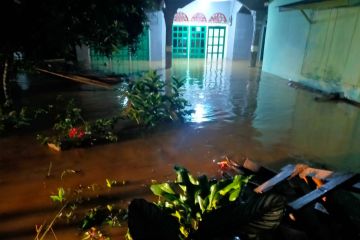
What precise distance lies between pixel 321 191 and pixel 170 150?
8.70 ft

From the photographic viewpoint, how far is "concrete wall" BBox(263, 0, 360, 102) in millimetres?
8711

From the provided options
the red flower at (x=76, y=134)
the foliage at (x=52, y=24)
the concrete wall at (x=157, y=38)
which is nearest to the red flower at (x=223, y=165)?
the red flower at (x=76, y=134)

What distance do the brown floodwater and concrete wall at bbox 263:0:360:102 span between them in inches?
51.3

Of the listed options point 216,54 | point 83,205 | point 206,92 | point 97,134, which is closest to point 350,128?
point 206,92

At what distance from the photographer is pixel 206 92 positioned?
9586 millimetres

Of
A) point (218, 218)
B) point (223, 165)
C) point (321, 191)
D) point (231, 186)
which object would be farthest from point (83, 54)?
point (218, 218)

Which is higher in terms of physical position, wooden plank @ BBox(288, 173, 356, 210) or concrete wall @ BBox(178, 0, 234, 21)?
concrete wall @ BBox(178, 0, 234, 21)

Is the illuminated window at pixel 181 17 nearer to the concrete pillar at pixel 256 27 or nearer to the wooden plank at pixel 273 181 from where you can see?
the concrete pillar at pixel 256 27

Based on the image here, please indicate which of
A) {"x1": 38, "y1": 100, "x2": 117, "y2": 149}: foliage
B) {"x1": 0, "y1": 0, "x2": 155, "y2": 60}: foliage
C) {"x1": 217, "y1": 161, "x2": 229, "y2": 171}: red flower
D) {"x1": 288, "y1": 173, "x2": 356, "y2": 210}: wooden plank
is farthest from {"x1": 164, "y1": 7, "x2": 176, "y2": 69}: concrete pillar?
{"x1": 288, "y1": 173, "x2": 356, "y2": 210}: wooden plank

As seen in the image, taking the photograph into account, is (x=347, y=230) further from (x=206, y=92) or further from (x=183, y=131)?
(x=206, y=92)

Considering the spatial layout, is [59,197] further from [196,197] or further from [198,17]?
[198,17]

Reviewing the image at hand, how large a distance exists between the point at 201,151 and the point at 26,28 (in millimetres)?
4940

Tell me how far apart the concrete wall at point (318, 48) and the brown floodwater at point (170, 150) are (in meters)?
1.30

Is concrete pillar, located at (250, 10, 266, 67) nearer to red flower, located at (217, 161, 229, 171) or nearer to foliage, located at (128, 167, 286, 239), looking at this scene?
red flower, located at (217, 161, 229, 171)
